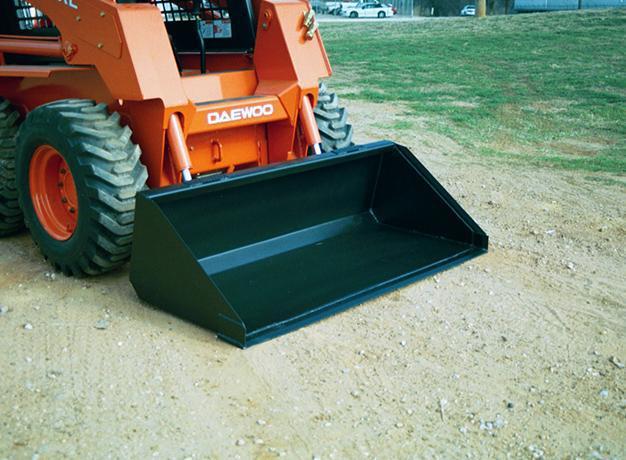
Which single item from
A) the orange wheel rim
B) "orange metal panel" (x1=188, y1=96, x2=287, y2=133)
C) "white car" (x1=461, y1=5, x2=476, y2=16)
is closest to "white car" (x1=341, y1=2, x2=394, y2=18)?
"white car" (x1=461, y1=5, x2=476, y2=16)

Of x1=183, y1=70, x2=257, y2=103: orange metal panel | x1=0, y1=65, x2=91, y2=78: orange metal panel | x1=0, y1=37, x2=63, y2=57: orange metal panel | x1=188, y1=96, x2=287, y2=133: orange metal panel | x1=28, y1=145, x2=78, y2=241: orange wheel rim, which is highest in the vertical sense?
x1=0, y1=37, x2=63, y2=57: orange metal panel

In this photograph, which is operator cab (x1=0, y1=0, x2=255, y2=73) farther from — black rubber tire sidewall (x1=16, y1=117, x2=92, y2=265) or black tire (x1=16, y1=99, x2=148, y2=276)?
black tire (x1=16, y1=99, x2=148, y2=276)

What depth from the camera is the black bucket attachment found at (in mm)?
3607

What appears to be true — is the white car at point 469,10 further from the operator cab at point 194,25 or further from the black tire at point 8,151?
the black tire at point 8,151

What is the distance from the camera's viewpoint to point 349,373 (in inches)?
130

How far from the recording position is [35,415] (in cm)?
300

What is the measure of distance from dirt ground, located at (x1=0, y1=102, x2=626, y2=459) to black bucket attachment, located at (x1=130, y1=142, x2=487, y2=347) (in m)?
0.13

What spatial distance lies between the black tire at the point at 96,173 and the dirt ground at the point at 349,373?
271 mm

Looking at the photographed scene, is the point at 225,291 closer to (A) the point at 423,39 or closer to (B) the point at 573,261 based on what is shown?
(B) the point at 573,261

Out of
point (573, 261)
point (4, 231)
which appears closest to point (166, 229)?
point (4, 231)

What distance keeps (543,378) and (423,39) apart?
1603 centimetres

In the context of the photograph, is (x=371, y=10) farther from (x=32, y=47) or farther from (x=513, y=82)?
(x=32, y=47)

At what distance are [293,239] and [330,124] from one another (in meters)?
0.92

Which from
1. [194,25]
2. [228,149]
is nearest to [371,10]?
[194,25]
